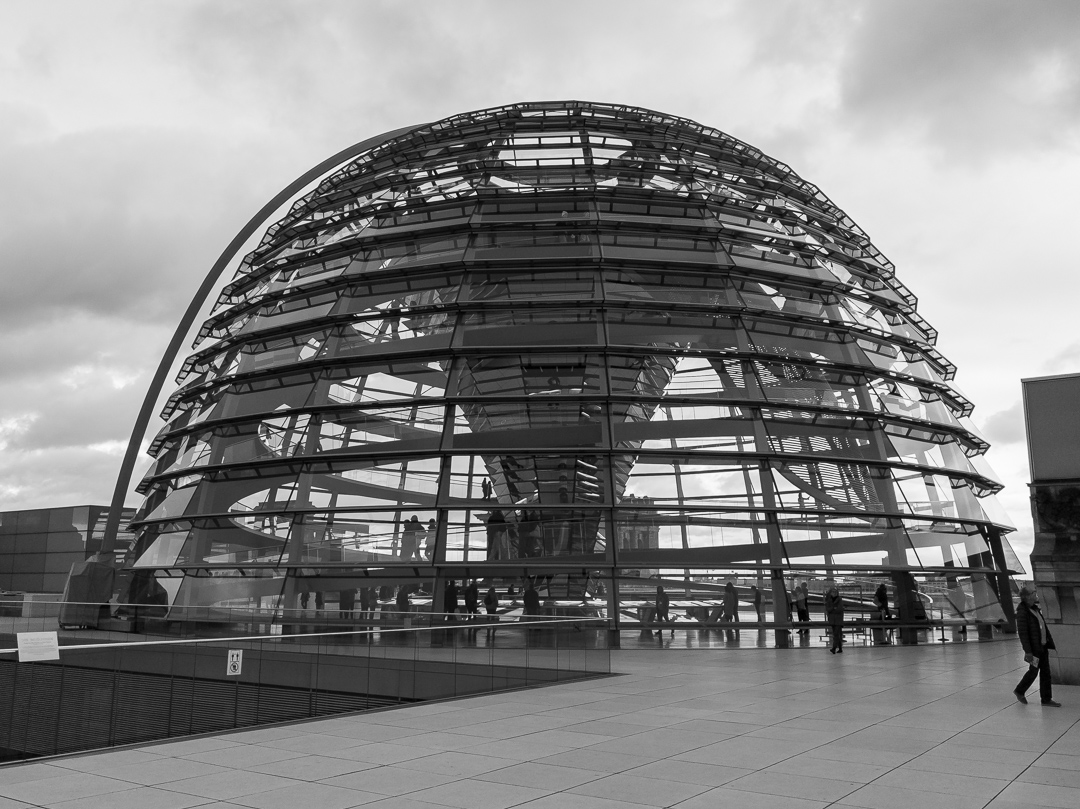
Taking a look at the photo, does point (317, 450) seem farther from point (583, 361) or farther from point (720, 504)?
point (720, 504)

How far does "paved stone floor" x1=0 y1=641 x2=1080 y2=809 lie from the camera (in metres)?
6.79

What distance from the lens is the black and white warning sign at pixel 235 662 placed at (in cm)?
1037

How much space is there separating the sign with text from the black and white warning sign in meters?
2.13

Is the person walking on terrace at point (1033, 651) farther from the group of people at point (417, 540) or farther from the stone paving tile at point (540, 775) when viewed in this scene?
the group of people at point (417, 540)

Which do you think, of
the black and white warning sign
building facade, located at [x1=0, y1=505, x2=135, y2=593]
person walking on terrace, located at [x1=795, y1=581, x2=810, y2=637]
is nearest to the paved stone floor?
the black and white warning sign

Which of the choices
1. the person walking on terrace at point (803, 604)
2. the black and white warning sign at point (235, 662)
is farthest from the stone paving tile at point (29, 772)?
the person walking on terrace at point (803, 604)

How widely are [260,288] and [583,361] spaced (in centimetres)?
1068

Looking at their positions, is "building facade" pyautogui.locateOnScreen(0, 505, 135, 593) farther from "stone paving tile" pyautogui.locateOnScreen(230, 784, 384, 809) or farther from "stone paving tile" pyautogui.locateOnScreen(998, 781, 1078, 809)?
"stone paving tile" pyautogui.locateOnScreen(998, 781, 1078, 809)

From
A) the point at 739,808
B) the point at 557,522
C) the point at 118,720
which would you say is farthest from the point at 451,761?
the point at 557,522

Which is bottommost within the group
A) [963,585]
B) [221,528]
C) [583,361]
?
[963,585]

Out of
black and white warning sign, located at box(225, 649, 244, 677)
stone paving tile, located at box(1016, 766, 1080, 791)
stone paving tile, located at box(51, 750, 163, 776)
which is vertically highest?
black and white warning sign, located at box(225, 649, 244, 677)

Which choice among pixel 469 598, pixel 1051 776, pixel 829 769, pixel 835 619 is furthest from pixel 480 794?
pixel 835 619

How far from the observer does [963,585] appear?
21.5 meters

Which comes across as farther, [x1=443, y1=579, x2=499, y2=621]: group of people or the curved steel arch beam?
the curved steel arch beam
